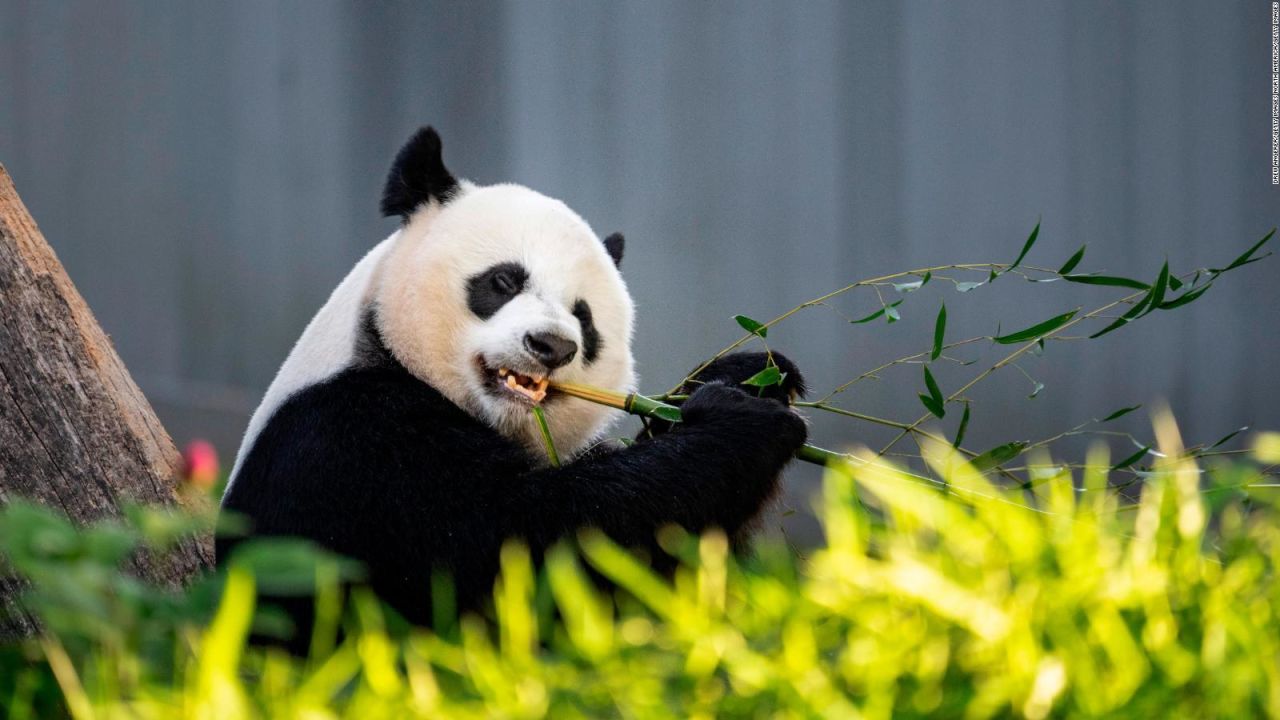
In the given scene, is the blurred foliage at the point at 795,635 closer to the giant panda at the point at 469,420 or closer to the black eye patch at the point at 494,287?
the giant panda at the point at 469,420

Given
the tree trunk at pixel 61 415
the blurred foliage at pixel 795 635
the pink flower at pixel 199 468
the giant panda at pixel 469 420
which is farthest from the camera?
the pink flower at pixel 199 468

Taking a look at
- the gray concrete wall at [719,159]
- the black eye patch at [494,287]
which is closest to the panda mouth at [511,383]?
the black eye patch at [494,287]

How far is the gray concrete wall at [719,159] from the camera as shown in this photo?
4691 mm

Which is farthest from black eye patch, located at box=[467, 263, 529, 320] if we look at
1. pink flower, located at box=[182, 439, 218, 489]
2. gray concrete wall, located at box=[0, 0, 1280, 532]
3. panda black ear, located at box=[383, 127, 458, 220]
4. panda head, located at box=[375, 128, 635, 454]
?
gray concrete wall, located at box=[0, 0, 1280, 532]

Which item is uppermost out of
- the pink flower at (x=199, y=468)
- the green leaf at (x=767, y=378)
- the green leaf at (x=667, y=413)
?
the green leaf at (x=767, y=378)

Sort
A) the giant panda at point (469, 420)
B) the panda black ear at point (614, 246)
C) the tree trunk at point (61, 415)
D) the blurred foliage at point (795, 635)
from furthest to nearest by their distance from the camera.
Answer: the panda black ear at point (614, 246), the tree trunk at point (61, 415), the giant panda at point (469, 420), the blurred foliage at point (795, 635)

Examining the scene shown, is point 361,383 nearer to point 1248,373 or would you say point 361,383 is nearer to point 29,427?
point 29,427

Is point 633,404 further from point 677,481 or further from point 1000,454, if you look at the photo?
point 1000,454

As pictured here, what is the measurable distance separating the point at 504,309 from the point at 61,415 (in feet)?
2.90

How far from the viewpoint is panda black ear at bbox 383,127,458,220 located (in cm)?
281

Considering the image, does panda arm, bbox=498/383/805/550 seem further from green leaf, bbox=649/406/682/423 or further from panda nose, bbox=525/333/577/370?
panda nose, bbox=525/333/577/370

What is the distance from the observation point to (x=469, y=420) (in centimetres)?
256

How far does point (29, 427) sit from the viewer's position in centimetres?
250

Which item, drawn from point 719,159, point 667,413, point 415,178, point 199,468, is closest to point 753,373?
point 667,413
